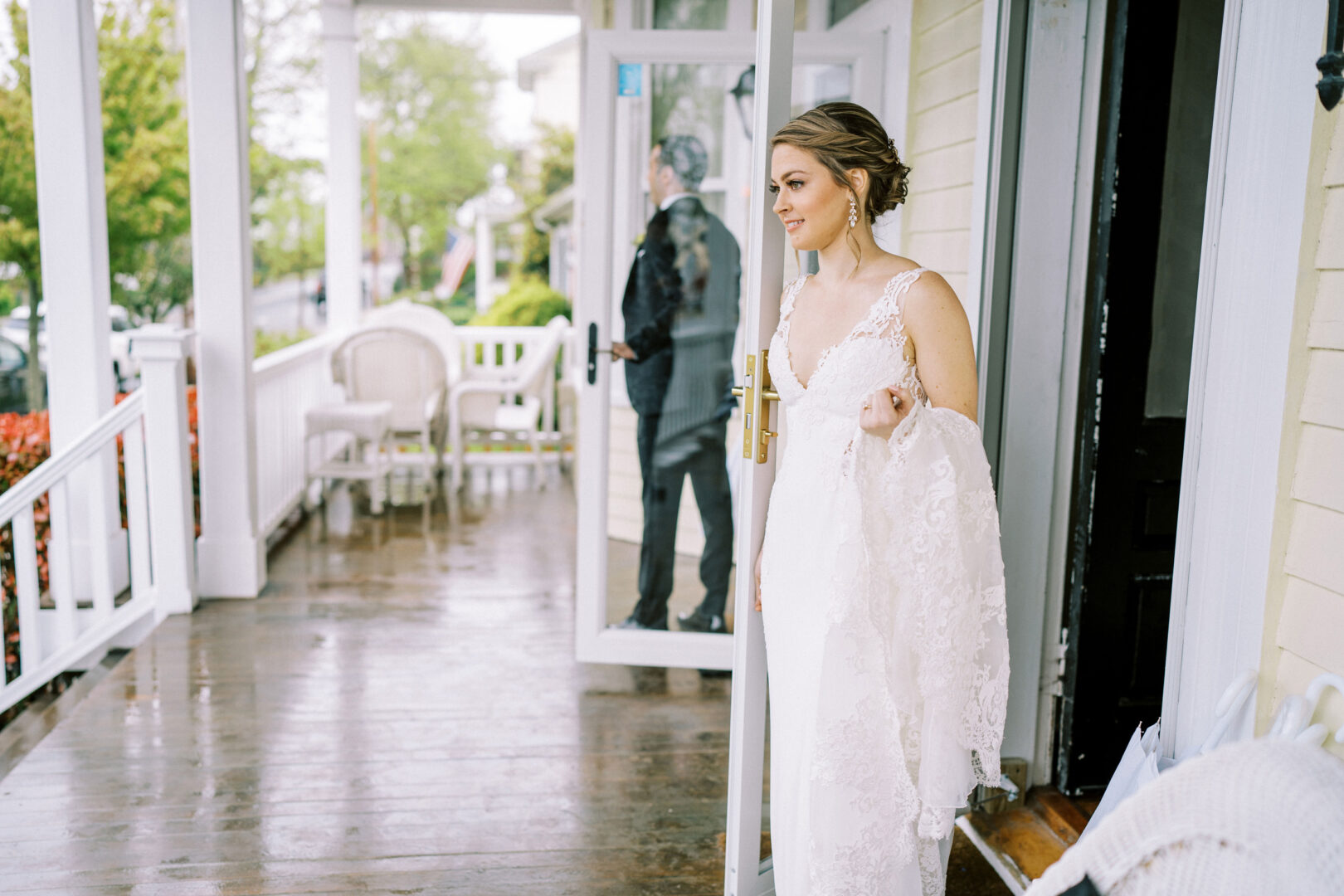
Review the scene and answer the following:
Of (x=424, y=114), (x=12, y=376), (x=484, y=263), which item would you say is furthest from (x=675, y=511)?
(x=424, y=114)

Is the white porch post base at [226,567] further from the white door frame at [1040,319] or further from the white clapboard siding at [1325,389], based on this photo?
the white clapboard siding at [1325,389]

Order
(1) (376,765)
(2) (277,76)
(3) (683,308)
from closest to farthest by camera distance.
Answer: (1) (376,765), (3) (683,308), (2) (277,76)

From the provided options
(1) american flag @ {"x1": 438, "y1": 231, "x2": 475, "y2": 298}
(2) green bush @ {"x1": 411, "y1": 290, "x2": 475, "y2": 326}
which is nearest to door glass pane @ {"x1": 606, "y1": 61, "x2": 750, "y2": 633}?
(2) green bush @ {"x1": 411, "y1": 290, "x2": 475, "y2": 326}

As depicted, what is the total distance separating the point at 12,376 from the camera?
376 inches

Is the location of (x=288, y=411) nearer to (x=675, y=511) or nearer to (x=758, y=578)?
(x=675, y=511)

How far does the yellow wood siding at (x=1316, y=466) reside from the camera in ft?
4.88

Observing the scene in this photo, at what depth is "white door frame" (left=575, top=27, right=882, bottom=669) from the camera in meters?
3.38

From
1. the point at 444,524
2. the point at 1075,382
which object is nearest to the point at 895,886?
the point at 1075,382

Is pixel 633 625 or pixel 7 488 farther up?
pixel 7 488

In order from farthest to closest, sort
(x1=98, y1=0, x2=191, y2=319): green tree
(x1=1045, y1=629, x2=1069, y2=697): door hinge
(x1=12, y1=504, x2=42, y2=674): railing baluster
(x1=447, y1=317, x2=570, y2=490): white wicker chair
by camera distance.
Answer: (x1=98, y1=0, x2=191, y2=319): green tree < (x1=447, y1=317, x2=570, y2=490): white wicker chair < (x1=12, y1=504, x2=42, y2=674): railing baluster < (x1=1045, y1=629, x2=1069, y2=697): door hinge

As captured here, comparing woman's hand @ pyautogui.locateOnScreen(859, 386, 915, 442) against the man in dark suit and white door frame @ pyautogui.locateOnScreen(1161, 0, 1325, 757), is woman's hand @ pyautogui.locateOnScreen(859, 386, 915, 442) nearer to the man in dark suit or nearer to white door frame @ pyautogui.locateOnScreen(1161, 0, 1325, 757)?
white door frame @ pyautogui.locateOnScreen(1161, 0, 1325, 757)

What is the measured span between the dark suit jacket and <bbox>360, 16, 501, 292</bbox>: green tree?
19693 millimetres

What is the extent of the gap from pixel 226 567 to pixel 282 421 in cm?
145

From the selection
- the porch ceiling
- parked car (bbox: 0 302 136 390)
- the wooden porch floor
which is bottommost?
the wooden porch floor
